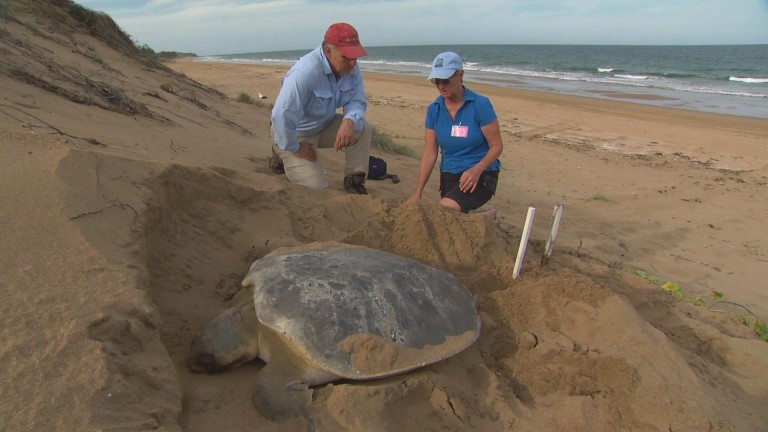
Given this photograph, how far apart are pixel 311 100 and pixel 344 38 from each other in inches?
24.9

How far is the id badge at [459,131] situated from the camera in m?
3.84

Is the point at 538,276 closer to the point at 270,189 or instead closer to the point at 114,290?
the point at 270,189

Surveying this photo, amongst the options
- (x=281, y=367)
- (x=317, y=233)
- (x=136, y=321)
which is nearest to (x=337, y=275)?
(x=281, y=367)

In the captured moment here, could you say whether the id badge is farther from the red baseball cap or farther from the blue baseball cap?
the red baseball cap

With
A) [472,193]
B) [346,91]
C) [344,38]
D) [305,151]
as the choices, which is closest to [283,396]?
[472,193]

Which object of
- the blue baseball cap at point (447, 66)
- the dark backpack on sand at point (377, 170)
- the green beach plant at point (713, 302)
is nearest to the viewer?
the green beach plant at point (713, 302)

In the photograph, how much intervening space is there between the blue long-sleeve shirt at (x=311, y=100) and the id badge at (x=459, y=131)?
2.78 ft

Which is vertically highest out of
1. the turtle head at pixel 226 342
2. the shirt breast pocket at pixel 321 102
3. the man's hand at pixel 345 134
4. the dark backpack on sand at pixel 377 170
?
the shirt breast pocket at pixel 321 102

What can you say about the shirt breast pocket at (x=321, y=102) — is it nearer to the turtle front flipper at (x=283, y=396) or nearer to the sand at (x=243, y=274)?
the sand at (x=243, y=274)

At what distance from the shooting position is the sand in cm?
161

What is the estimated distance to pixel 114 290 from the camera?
1.82 m

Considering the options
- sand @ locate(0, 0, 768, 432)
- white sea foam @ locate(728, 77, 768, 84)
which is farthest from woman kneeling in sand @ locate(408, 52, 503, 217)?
white sea foam @ locate(728, 77, 768, 84)

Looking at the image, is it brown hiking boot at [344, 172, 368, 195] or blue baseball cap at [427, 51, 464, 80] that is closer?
blue baseball cap at [427, 51, 464, 80]

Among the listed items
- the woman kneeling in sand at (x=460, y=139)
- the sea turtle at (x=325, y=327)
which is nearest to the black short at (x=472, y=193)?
the woman kneeling in sand at (x=460, y=139)
